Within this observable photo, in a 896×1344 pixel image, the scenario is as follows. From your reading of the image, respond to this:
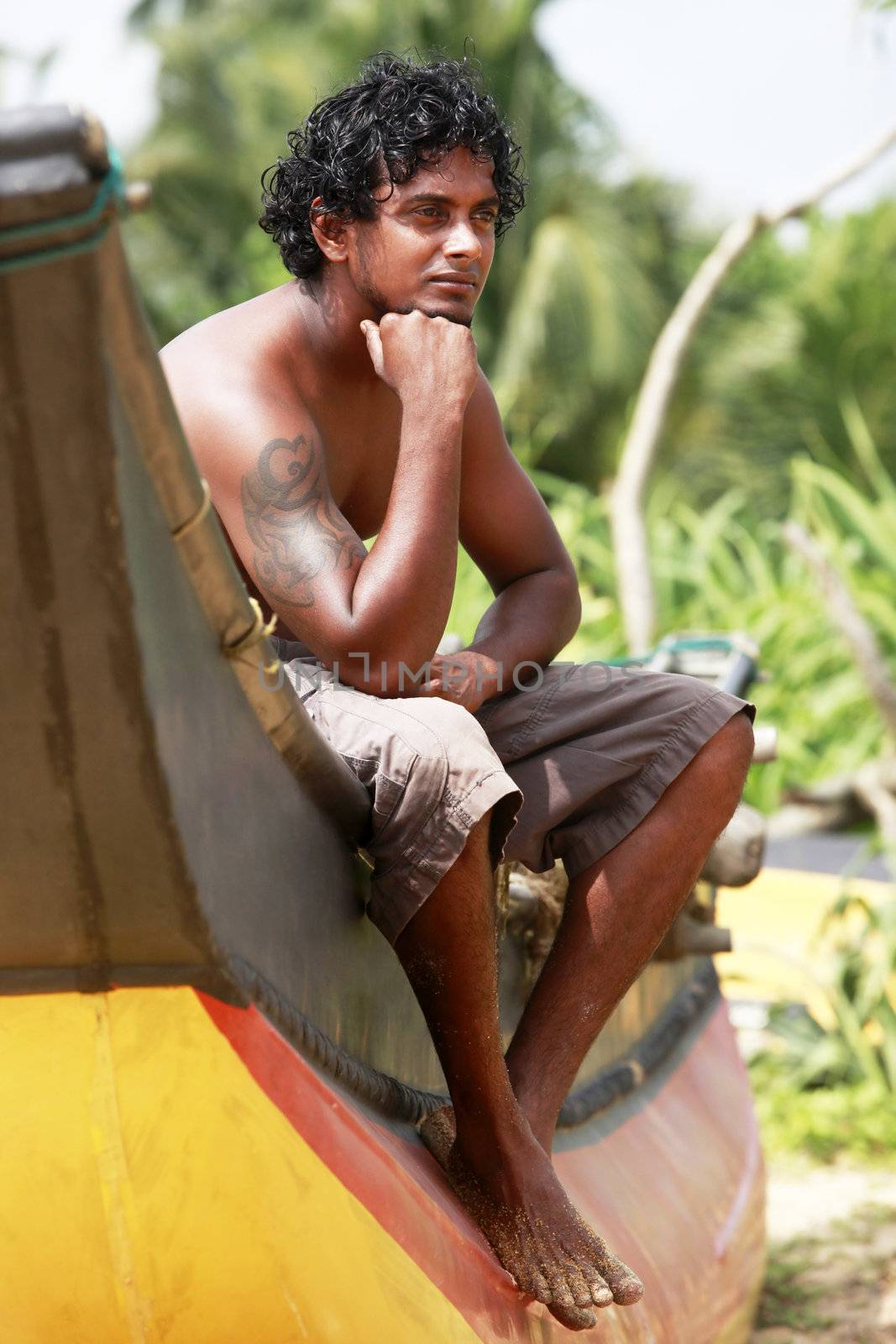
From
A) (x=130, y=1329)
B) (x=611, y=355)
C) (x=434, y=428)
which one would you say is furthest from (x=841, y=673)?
(x=611, y=355)

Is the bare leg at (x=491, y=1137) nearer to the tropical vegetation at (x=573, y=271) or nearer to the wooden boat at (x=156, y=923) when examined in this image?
the wooden boat at (x=156, y=923)

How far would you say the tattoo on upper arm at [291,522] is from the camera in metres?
1.65

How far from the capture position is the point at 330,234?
1.89 m

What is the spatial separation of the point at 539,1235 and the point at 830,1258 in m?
1.81

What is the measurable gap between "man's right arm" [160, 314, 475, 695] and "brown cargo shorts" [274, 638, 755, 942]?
0.27 feet

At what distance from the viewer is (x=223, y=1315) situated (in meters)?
1.34

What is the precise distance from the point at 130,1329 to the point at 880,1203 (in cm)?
254

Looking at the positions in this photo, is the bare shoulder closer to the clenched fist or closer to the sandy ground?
the clenched fist

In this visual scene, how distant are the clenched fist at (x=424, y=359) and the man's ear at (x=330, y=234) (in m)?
0.16

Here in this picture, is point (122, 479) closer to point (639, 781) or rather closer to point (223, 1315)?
point (223, 1315)

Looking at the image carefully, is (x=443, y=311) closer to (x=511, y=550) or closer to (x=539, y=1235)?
(x=511, y=550)

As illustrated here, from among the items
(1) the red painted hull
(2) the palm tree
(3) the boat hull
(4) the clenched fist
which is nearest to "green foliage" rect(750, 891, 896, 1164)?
(1) the red painted hull

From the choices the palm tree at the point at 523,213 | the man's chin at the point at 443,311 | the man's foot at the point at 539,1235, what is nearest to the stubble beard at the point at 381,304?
the man's chin at the point at 443,311

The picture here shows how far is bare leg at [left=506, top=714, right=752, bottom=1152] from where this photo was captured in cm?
178
